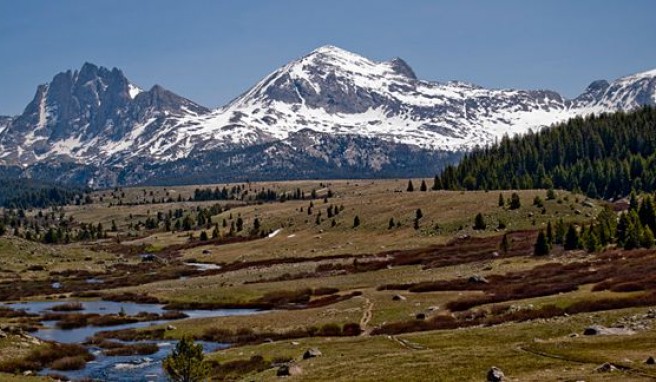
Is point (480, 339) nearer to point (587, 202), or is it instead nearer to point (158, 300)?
point (158, 300)

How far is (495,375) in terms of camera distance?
40.3 metres

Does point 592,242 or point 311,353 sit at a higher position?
point 592,242

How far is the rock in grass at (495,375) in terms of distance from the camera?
40.3 metres

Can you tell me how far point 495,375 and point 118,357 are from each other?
4151 centimetres

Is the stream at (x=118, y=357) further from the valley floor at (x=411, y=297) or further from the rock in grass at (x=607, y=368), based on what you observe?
the rock in grass at (x=607, y=368)

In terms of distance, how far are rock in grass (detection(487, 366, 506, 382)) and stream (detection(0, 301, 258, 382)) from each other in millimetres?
28387

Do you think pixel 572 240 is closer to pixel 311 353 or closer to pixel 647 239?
pixel 647 239

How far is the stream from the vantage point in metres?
60.5

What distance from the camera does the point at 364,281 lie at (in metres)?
116

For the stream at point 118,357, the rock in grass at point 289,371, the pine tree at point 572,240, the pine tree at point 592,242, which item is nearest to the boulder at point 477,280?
the pine tree at point 592,242

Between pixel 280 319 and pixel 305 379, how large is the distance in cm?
3646

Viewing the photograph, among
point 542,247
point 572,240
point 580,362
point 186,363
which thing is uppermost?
point 186,363

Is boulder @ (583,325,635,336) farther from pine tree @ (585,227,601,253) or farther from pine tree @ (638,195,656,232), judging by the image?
pine tree @ (638,195,656,232)

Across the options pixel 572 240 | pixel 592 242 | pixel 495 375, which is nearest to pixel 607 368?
pixel 495 375
